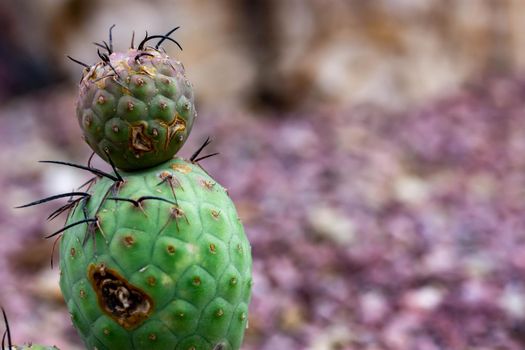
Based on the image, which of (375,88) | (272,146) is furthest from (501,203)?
(375,88)

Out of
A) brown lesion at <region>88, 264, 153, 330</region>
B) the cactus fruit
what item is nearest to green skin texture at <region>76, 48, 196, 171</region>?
the cactus fruit

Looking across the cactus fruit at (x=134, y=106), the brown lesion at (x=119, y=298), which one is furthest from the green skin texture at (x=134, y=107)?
the brown lesion at (x=119, y=298)

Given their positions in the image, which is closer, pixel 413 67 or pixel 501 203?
pixel 501 203

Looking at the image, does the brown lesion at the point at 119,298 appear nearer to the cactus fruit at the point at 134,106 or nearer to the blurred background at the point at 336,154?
the cactus fruit at the point at 134,106

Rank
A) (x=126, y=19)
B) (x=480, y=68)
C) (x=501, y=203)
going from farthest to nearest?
1. (x=480, y=68)
2. (x=126, y=19)
3. (x=501, y=203)

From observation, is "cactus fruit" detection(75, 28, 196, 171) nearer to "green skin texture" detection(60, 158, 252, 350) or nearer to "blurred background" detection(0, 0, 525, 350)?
"green skin texture" detection(60, 158, 252, 350)

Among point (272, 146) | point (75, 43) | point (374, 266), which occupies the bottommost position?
point (374, 266)

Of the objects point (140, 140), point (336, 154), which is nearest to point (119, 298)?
point (140, 140)

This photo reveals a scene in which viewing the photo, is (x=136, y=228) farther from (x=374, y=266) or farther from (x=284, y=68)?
(x=284, y=68)
